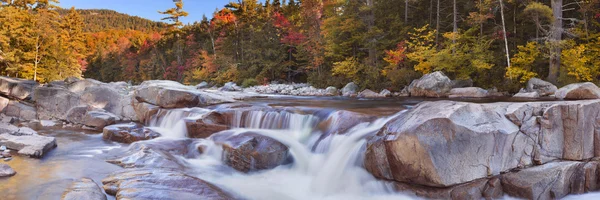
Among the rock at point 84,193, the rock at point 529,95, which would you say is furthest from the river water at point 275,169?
the rock at point 529,95

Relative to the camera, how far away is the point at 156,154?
22.1 ft

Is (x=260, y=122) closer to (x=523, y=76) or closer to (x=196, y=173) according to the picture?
(x=196, y=173)

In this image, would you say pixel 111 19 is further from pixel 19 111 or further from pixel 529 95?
pixel 529 95

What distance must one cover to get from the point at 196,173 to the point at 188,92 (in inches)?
209

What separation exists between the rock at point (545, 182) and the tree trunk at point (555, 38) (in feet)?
37.1

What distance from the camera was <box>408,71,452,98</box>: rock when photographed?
1556 centimetres

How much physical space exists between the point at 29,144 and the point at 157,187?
483cm

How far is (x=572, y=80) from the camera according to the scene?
13664 mm

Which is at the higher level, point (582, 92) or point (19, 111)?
point (582, 92)

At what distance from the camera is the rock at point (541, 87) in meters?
12.9

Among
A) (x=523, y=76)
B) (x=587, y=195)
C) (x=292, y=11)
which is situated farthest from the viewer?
(x=292, y=11)

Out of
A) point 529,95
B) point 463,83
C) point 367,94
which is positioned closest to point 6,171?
point 367,94

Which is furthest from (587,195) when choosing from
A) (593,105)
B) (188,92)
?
(188,92)

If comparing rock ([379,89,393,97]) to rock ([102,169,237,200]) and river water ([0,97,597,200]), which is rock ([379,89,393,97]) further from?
rock ([102,169,237,200])
